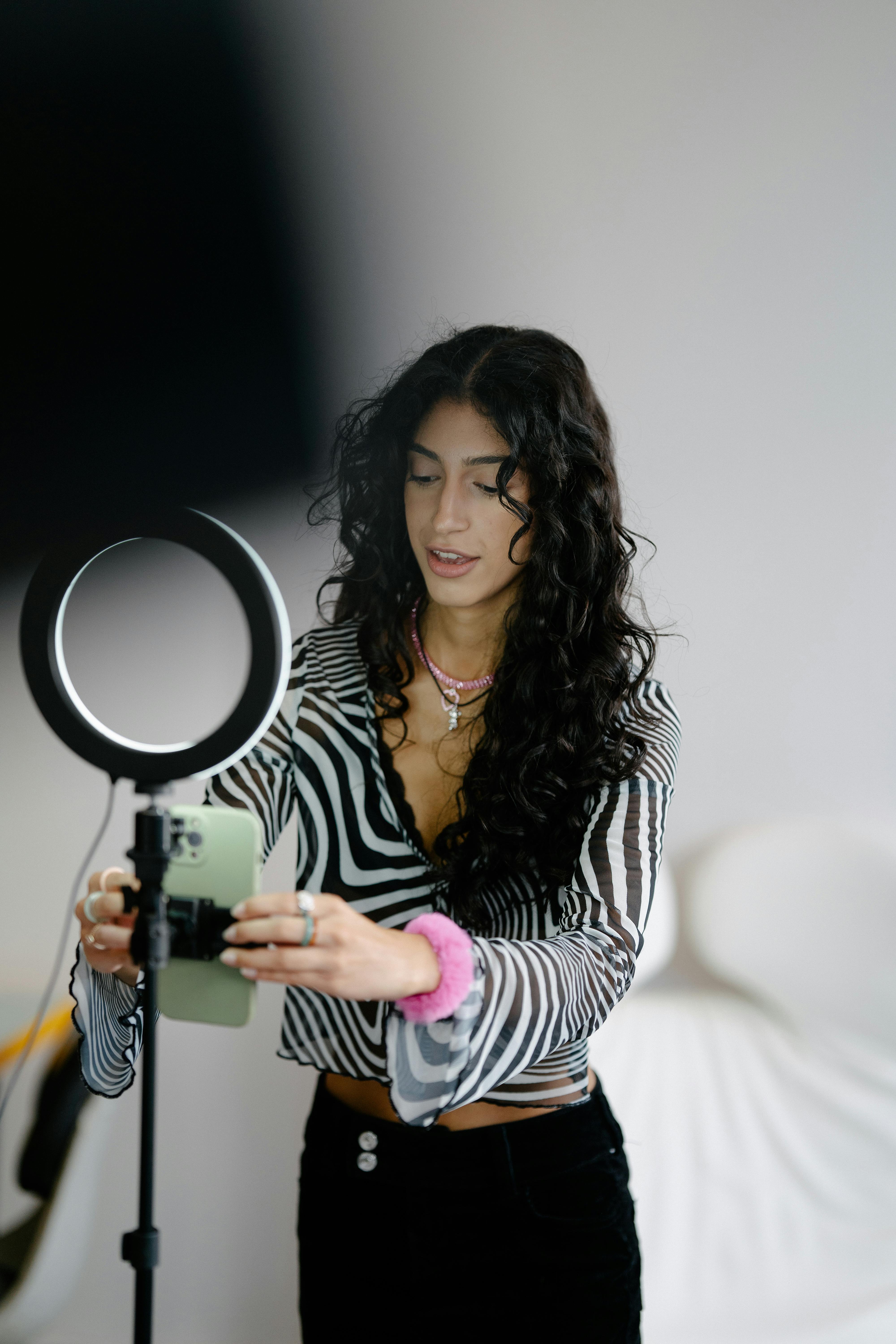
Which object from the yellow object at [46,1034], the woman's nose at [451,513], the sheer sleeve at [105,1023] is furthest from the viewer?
the yellow object at [46,1034]

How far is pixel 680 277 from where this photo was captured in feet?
3.66

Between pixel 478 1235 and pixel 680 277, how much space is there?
3.55 ft

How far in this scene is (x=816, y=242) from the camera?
1.10 m

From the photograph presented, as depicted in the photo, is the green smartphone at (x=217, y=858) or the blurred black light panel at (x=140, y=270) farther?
the blurred black light panel at (x=140, y=270)

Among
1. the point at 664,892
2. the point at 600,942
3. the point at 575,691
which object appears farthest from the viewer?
the point at 664,892

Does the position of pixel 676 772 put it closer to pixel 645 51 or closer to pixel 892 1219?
pixel 892 1219

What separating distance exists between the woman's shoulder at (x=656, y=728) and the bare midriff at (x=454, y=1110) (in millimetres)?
330

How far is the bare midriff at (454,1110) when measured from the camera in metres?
0.82

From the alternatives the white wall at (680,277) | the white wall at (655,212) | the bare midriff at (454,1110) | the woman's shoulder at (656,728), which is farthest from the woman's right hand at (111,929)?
the white wall at (655,212)

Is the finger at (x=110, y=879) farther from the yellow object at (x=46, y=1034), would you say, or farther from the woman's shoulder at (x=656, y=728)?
the yellow object at (x=46, y=1034)

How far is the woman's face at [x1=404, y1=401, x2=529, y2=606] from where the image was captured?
0.80 metres

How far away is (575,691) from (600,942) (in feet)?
0.76

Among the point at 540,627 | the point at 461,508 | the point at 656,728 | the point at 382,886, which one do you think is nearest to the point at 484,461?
the point at 461,508

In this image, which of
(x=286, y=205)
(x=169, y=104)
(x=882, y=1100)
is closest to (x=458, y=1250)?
(x=882, y=1100)
